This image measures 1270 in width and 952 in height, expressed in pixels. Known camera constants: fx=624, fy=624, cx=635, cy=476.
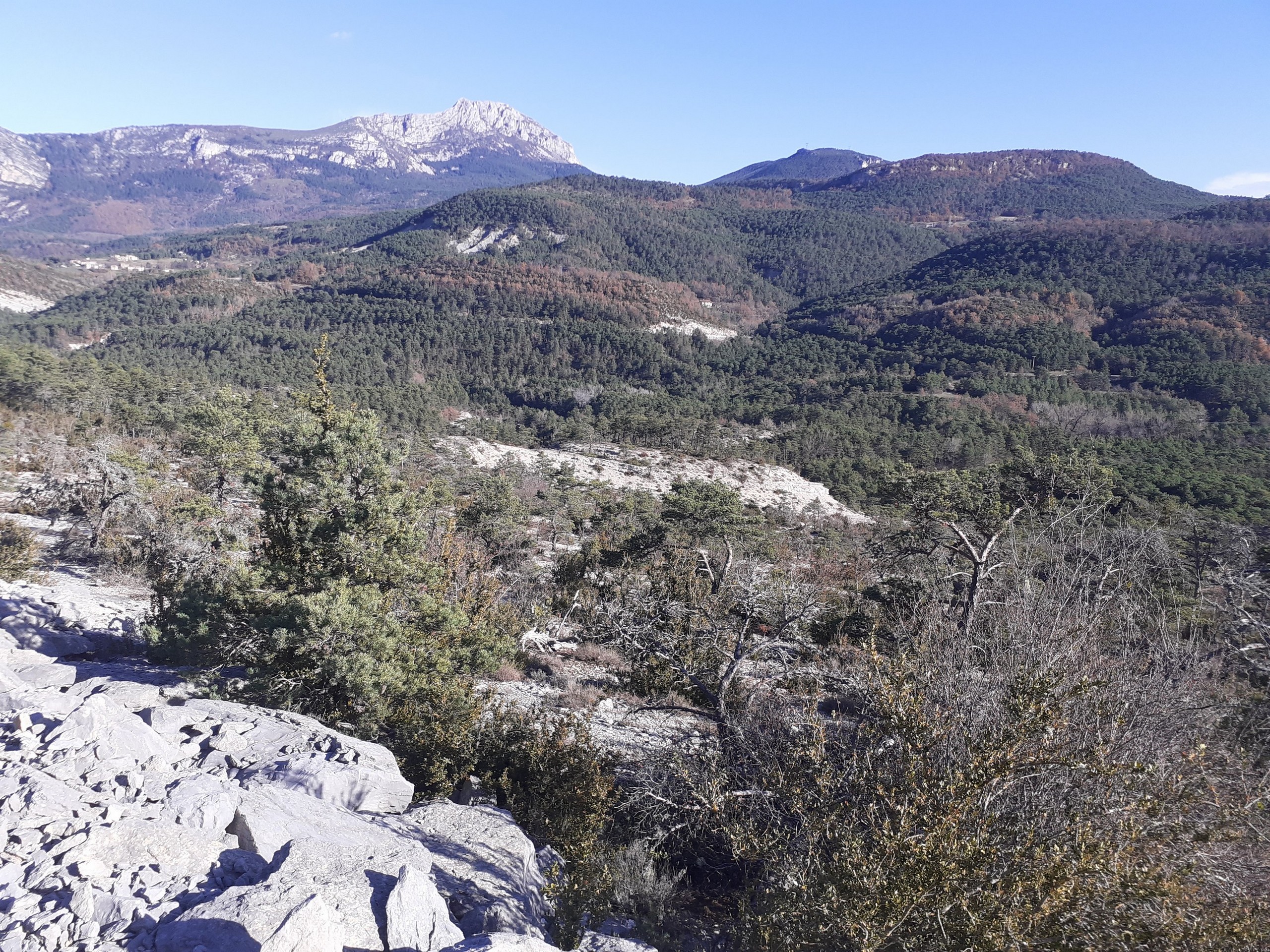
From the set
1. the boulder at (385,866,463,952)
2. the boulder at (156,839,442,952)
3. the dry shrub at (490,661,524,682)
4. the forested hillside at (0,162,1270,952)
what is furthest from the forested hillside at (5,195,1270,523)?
the boulder at (156,839,442,952)

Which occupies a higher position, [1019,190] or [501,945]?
[1019,190]

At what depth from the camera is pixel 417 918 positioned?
3.60 m

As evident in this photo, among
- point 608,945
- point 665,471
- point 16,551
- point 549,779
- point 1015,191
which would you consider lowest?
point 665,471

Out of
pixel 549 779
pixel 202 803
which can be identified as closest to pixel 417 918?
pixel 202 803

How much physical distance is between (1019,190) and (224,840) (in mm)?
212936

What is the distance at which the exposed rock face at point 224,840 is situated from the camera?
338 cm

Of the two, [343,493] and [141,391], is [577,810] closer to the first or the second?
[343,493]

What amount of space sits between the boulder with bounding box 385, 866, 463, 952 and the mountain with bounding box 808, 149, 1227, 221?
18898cm

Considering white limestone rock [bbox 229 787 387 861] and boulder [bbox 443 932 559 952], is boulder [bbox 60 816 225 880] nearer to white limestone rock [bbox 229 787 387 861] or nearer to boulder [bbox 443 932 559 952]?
white limestone rock [bbox 229 787 387 861]

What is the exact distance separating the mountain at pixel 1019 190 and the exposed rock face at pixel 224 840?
18838 centimetres

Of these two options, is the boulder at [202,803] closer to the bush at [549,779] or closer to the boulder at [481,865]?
the boulder at [481,865]

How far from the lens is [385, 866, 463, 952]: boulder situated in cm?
346

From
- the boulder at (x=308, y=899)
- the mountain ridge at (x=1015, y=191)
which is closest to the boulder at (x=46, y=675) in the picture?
the boulder at (x=308, y=899)

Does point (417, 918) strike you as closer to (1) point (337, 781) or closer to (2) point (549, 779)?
(1) point (337, 781)
